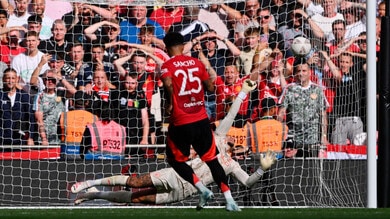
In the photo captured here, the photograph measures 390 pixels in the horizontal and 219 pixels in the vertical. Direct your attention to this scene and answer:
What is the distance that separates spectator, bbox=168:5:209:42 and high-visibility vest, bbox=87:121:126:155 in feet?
5.56

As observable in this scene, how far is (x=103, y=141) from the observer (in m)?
11.9

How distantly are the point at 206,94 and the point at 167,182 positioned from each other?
2.26 m

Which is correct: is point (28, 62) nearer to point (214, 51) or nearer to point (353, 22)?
point (214, 51)

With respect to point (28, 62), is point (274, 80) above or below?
below

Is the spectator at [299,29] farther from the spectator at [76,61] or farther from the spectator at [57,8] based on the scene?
the spectator at [57,8]

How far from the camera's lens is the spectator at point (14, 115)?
479 inches

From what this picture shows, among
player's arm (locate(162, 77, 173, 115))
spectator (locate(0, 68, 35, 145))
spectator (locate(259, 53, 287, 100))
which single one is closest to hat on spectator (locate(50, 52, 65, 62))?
spectator (locate(0, 68, 35, 145))

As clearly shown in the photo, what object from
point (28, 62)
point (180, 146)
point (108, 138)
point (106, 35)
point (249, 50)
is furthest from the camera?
point (106, 35)

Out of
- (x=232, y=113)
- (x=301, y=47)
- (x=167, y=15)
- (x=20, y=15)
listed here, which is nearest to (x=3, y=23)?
(x=20, y=15)

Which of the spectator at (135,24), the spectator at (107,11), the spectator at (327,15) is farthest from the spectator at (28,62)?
the spectator at (327,15)

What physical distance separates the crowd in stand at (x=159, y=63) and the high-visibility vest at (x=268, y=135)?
26mm

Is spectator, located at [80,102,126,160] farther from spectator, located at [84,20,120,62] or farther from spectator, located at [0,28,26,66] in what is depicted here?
spectator, located at [0,28,26,66]

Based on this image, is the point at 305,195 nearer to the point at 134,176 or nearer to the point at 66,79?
the point at 134,176

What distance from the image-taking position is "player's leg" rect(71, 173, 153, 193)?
35.3 ft
